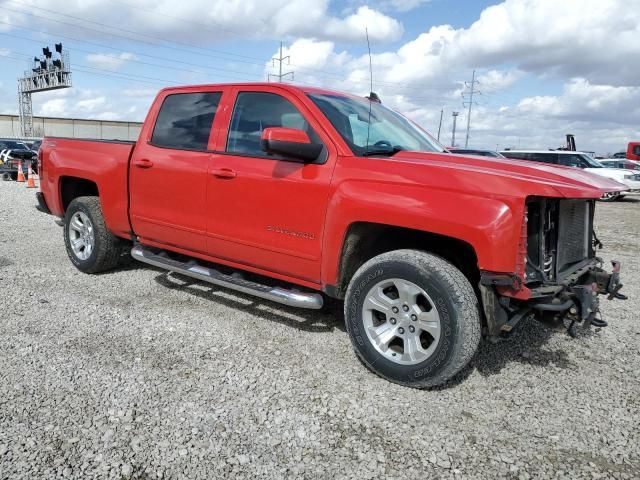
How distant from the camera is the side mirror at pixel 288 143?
3373 millimetres

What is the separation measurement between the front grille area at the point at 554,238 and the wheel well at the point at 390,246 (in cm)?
38

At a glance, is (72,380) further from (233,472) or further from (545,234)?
(545,234)

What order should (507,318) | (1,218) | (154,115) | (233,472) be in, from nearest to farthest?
1. (233,472)
2. (507,318)
3. (154,115)
4. (1,218)

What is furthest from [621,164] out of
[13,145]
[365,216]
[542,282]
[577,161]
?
[13,145]

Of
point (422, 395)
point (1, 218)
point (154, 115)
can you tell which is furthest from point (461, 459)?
point (1, 218)

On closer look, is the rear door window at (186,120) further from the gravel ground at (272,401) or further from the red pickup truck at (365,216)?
the gravel ground at (272,401)

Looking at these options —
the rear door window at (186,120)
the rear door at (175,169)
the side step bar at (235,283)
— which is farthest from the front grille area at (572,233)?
the rear door window at (186,120)

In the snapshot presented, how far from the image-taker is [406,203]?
3.14 metres

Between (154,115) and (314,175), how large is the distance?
2.11 m

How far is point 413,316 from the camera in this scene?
126 inches

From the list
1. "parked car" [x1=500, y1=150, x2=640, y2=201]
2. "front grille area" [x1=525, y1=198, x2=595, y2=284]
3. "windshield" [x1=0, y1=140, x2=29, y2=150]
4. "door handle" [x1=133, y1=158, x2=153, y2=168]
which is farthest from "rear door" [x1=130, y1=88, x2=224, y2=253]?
"windshield" [x1=0, y1=140, x2=29, y2=150]

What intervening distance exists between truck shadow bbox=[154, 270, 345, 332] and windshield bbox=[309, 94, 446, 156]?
1522 millimetres

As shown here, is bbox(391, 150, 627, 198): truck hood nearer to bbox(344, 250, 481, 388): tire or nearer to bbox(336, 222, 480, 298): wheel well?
bbox(336, 222, 480, 298): wheel well

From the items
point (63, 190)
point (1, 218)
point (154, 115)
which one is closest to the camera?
point (154, 115)
